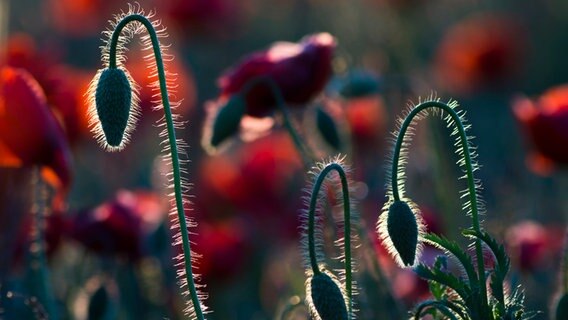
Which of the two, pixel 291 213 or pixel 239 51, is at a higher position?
pixel 239 51

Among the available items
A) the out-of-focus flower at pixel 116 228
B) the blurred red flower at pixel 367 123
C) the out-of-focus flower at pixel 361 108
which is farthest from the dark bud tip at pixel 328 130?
the blurred red flower at pixel 367 123

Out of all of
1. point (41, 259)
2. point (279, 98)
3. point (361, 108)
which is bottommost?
point (41, 259)

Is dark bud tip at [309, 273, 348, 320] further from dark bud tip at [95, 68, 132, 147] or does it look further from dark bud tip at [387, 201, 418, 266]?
dark bud tip at [95, 68, 132, 147]

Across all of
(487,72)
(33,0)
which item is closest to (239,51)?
(33,0)

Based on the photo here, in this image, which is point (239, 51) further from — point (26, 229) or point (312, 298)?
point (312, 298)

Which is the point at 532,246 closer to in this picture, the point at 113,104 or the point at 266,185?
the point at 266,185

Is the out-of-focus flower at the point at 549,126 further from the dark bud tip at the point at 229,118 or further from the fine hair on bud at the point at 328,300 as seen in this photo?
the fine hair on bud at the point at 328,300

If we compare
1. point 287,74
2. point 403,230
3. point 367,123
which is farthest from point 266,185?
point 403,230
